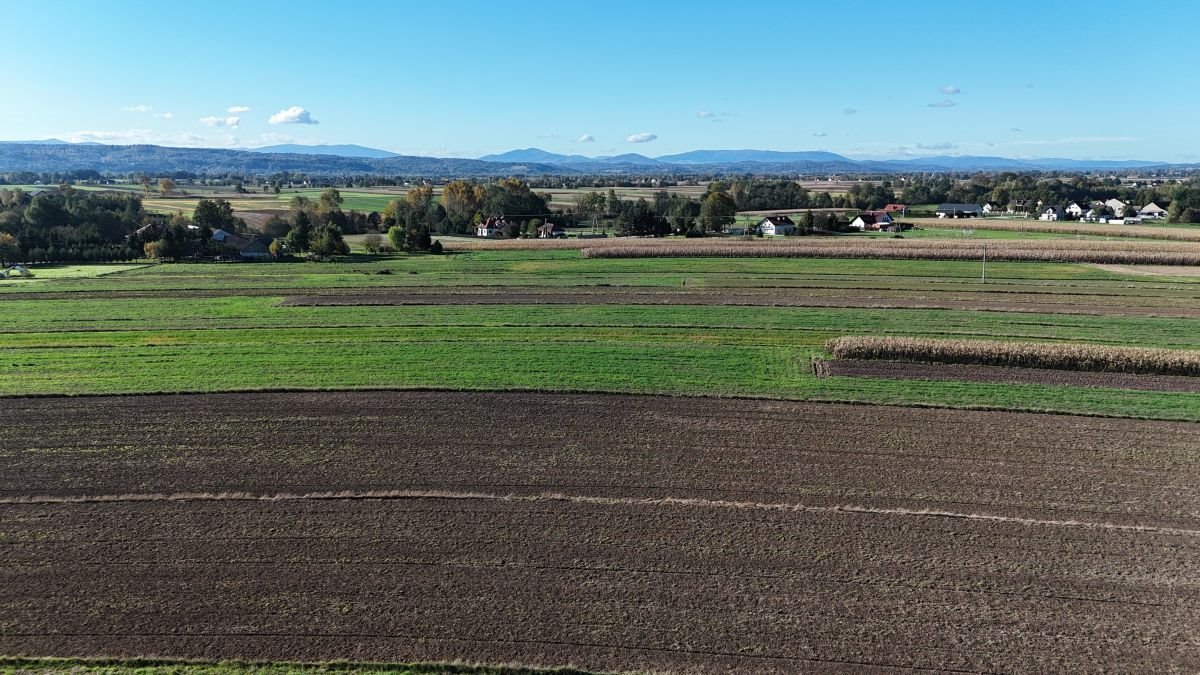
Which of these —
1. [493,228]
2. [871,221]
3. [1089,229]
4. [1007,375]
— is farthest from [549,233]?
[1007,375]

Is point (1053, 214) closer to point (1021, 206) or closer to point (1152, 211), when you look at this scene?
point (1152, 211)

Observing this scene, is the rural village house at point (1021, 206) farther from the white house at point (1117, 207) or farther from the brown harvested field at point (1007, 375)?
the brown harvested field at point (1007, 375)

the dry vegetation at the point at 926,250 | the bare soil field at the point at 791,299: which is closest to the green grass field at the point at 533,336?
the bare soil field at the point at 791,299

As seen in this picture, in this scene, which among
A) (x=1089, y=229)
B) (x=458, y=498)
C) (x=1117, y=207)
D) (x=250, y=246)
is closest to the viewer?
(x=458, y=498)

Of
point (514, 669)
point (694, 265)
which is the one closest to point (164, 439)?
point (514, 669)

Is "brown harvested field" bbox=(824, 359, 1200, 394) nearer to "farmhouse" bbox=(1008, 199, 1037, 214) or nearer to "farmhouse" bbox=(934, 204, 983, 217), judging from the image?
"farmhouse" bbox=(934, 204, 983, 217)

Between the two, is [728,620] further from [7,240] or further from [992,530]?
[7,240]

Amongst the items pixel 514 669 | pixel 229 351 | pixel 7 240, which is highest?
pixel 7 240
